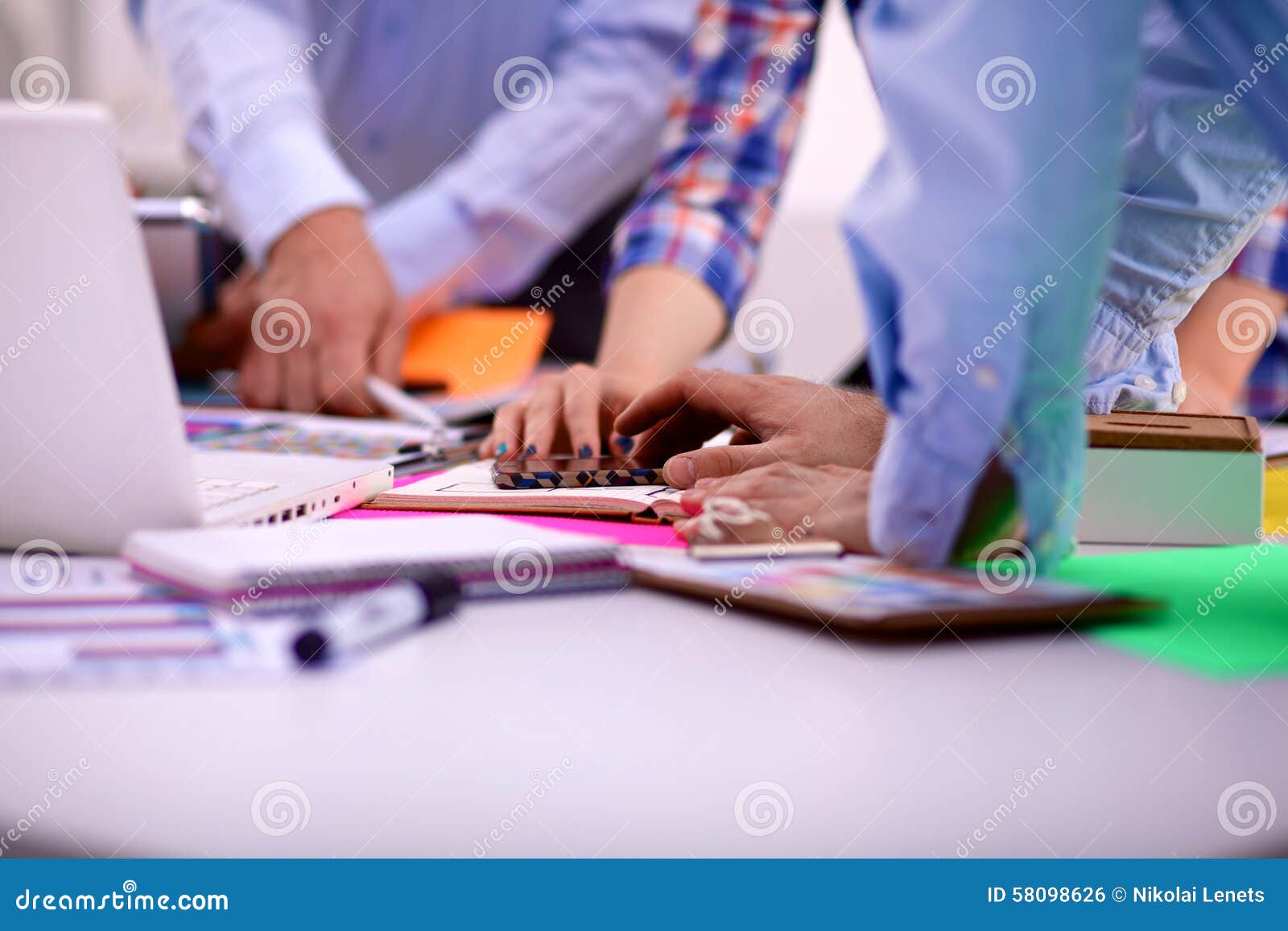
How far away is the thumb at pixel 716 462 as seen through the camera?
961mm

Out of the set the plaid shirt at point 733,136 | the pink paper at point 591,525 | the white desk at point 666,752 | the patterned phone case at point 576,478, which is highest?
the plaid shirt at point 733,136

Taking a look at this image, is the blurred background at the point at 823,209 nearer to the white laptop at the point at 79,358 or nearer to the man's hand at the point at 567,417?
the man's hand at the point at 567,417

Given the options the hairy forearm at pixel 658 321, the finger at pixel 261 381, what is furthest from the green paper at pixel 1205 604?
the finger at pixel 261 381

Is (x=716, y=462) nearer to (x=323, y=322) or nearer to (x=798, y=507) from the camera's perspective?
(x=798, y=507)

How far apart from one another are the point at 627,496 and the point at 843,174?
253 centimetres

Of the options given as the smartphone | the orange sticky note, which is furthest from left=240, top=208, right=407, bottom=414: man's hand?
the smartphone

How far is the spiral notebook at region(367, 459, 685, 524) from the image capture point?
3.06 ft

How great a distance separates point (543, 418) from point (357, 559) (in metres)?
0.49

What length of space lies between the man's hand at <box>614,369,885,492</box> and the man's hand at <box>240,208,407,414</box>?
2.04 ft

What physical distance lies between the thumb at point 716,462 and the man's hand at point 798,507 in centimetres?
9

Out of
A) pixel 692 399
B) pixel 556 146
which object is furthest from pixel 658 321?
pixel 556 146

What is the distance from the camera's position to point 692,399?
102 centimetres

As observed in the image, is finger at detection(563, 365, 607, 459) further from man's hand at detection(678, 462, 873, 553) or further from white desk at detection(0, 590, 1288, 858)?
white desk at detection(0, 590, 1288, 858)

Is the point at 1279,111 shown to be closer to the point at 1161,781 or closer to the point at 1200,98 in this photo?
the point at 1200,98
